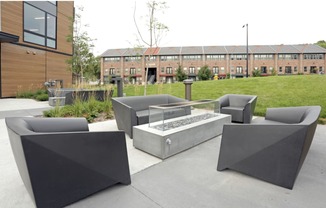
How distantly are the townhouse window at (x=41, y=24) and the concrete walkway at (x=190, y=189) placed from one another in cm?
1279

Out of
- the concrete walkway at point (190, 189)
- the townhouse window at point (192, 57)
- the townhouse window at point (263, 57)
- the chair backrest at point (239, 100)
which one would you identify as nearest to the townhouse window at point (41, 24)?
the concrete walkway at point (190, 189)

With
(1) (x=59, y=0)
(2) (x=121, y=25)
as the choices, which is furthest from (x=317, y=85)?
(1) (x=59, y=0)

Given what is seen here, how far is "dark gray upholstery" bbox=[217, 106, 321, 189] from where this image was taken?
2084 millimetres

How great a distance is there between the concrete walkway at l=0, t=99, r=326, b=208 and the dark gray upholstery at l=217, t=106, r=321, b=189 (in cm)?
13

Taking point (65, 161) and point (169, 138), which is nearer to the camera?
point (65, 161)

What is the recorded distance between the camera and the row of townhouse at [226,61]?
122 feet

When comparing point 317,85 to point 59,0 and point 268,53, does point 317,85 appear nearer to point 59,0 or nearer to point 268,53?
point 59,0

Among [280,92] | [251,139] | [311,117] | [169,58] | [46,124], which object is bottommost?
[251,139]

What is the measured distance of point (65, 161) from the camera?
1.77m

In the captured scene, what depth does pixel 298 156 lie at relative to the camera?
2.06 m

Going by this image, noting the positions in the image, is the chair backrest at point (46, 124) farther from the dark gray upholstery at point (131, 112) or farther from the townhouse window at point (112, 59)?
Answer: the townhouse window at point (112, 59)

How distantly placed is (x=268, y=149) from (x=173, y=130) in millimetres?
1500

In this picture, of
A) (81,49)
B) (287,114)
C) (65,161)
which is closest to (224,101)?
(287,114)

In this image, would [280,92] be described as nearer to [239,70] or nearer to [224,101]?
[224,101]
